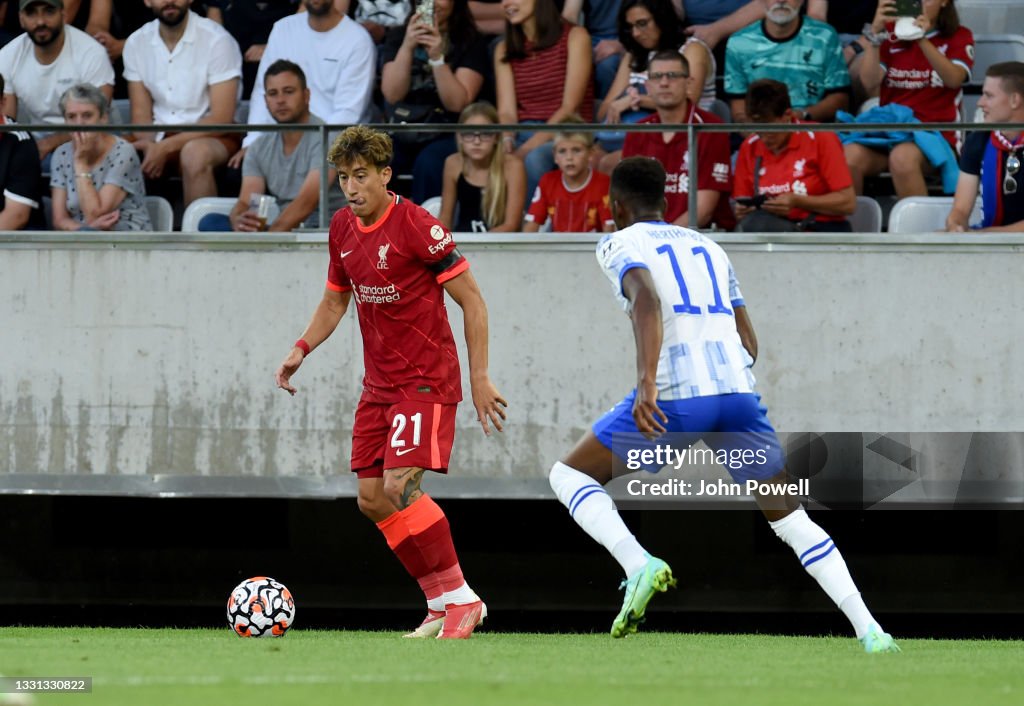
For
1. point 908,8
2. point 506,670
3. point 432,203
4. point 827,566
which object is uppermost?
point 908,8

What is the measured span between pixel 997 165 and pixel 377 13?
15.1 feet

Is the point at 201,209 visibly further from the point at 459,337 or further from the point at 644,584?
the point at 644,584

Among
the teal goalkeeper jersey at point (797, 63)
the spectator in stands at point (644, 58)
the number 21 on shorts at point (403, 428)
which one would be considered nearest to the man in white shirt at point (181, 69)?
the spectator in stands at point (644, 58)

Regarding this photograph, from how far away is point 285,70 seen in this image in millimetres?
10508

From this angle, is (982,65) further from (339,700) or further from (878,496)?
(339,700)

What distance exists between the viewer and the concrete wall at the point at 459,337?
32.9ft

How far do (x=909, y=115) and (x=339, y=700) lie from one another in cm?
653

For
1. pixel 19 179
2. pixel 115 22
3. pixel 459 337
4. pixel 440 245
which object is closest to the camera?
pixel 440 245

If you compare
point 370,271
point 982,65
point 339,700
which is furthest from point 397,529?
point 982,65

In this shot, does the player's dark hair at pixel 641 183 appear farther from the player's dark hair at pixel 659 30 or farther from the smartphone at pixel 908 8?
the smartphone at pixel 908 8

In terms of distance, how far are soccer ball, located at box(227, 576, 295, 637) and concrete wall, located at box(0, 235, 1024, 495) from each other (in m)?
2.50

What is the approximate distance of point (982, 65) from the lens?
11633mm

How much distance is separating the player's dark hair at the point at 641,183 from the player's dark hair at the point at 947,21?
4592mm

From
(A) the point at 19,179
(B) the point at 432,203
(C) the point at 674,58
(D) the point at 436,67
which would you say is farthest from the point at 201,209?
(C) the point at 674,58
